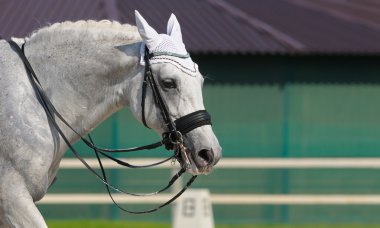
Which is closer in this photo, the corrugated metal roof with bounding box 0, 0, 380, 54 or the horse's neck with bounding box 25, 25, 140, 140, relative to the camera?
the horse's neck with bounding box 25, 25, 140, 140

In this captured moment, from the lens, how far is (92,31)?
623 centimetres

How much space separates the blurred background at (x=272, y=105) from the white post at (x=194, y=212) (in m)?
4.26

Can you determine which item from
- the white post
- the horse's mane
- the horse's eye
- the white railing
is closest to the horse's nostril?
the horse's eye

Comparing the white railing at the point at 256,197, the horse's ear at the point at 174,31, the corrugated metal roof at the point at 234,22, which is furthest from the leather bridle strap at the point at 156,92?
the corrugated metal roof at the point at 234,22

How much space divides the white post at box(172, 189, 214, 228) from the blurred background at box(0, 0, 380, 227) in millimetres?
4259

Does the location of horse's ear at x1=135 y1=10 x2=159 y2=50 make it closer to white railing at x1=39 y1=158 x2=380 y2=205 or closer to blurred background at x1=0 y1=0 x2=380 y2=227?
white railing at x1=39 y1=158 x2=380 y2=205

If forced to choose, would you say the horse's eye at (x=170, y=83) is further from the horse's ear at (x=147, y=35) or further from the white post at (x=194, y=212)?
the white post at (x=194, y=212)

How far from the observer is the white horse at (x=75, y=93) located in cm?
590

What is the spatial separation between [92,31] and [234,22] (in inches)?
292

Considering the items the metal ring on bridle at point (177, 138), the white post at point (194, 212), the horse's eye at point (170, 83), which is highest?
the horse's eye at point (170, 83)

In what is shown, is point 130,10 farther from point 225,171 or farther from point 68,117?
point 68,117

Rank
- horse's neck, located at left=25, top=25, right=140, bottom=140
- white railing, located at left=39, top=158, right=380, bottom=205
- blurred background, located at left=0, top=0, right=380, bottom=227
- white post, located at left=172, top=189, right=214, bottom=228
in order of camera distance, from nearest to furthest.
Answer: horse's neck, located at left=25, top=25, right=140, bottom=140, white post, located at left=172, top=189, right=214, bottom=228, white railing, located at left=39, top=158, right=380, bottom=205, blurred background, located at left=0, top=0, right=380, bottom=227

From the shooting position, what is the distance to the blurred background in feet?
44.0

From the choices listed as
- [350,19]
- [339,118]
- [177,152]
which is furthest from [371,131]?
[177,152]
